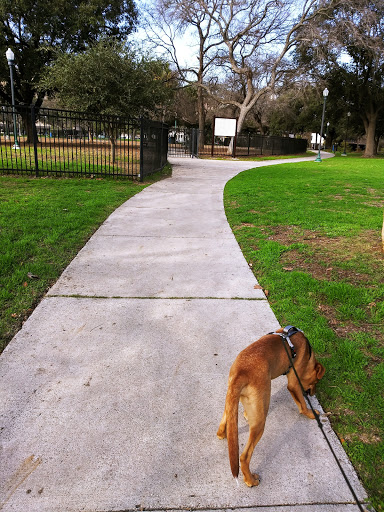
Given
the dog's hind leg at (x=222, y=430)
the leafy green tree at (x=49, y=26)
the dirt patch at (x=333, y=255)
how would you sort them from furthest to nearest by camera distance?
the leafy green tree at (x=49, y=26) → the dirt patch at (x=333, y=255) → the dog's hind leg at (x=222, y=430)

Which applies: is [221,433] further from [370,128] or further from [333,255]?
[370,128]

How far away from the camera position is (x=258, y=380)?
1.85 metres

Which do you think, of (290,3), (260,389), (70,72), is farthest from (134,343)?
(290,3)

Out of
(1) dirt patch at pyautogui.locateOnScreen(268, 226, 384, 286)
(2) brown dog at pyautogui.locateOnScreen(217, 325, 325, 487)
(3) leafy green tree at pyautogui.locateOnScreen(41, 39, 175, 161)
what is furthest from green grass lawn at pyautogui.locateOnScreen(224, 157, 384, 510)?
(3) leafy green tree at pyautogui.locateOnScreen(41, 39, 175, 161)

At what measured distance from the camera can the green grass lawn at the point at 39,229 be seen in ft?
12.1

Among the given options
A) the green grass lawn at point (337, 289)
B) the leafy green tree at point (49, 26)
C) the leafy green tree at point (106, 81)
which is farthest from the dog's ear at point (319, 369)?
the leafy green tree at point (49, 26)

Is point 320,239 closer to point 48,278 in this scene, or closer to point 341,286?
point 341,286

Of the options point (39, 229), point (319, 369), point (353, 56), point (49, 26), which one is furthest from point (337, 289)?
point (353, 56)

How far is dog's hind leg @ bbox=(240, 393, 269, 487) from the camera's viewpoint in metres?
1.81

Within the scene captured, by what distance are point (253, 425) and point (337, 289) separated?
244 cm

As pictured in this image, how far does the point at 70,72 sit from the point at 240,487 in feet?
46.8

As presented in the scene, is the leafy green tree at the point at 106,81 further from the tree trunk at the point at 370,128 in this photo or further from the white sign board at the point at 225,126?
the tree trunk at the point at 370,128

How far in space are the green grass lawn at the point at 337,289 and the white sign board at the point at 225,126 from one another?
A: 18.0 meters

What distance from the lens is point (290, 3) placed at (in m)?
25.5
